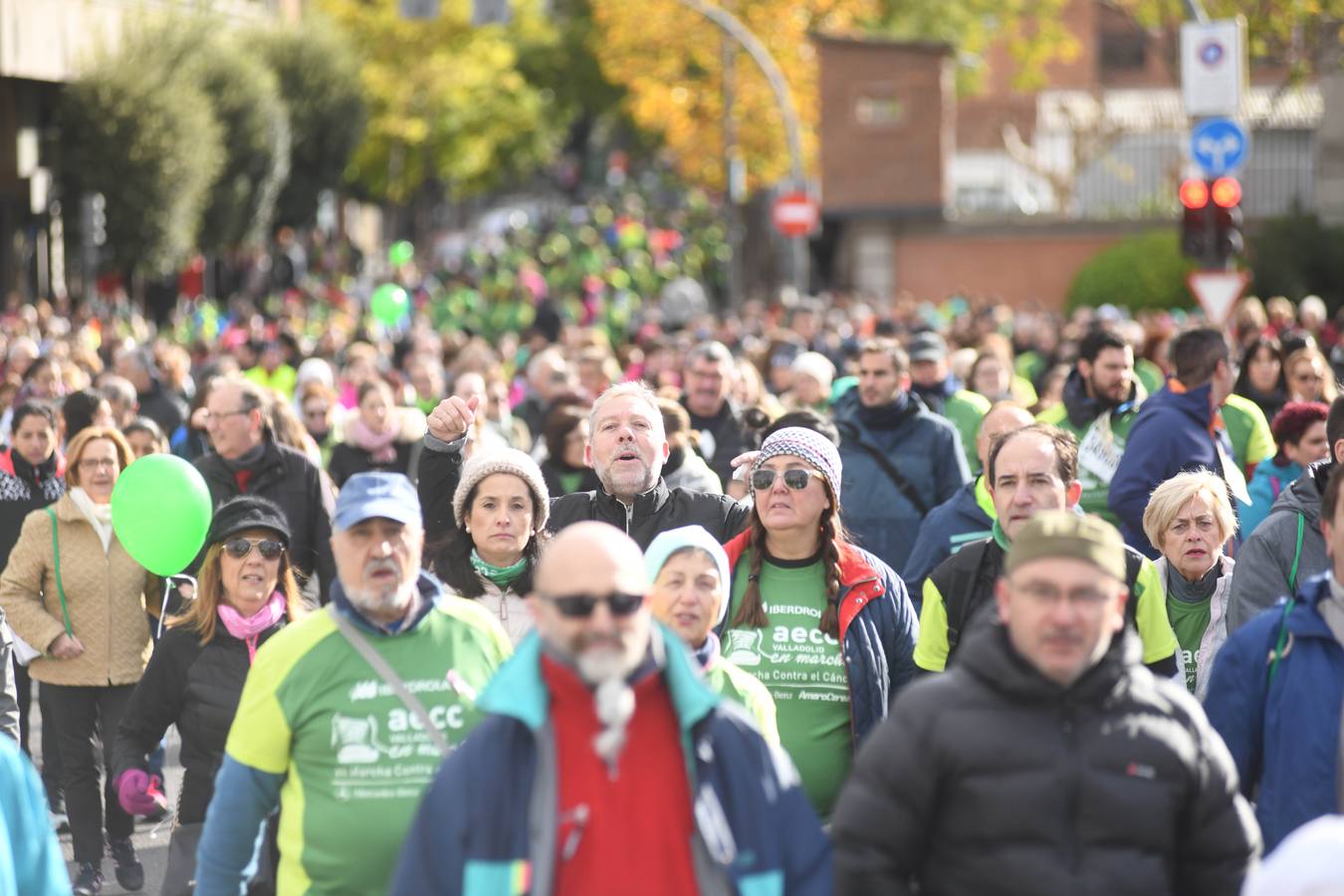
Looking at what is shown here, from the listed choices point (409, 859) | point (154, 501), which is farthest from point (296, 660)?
point (154, 501)

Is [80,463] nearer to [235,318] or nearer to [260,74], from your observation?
[235,318]

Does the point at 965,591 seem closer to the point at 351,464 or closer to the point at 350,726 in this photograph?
the point at 350,726

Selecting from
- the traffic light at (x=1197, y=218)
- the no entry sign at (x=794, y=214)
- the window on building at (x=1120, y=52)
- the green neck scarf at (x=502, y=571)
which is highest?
the window on building at (x=1120, y=52)

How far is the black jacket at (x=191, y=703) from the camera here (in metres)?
6.46

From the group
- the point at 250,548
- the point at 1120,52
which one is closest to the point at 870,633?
the point at 250,548

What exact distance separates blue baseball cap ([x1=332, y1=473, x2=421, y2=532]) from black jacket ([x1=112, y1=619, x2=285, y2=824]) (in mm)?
1687

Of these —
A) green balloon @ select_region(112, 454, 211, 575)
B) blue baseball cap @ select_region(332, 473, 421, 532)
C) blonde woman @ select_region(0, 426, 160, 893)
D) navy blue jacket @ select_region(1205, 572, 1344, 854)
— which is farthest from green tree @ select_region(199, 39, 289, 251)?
navy blue jacket @ select_region(1205, 572, 1344, 854)

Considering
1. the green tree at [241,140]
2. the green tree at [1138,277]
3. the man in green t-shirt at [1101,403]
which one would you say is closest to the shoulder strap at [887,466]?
the man in green t-shirt at [1101,403]

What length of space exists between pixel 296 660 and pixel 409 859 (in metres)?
0.86

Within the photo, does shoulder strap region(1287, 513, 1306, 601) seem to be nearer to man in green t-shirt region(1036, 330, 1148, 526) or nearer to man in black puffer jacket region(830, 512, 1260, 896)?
man in black puffer jacket region(830, 512, 1260, 896)

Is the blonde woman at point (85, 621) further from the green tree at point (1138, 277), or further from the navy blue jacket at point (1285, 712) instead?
the green tree at point (1138, 277)

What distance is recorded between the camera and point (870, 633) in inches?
236

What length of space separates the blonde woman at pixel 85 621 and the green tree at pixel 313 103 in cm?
3411

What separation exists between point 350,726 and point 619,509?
7.85ft
